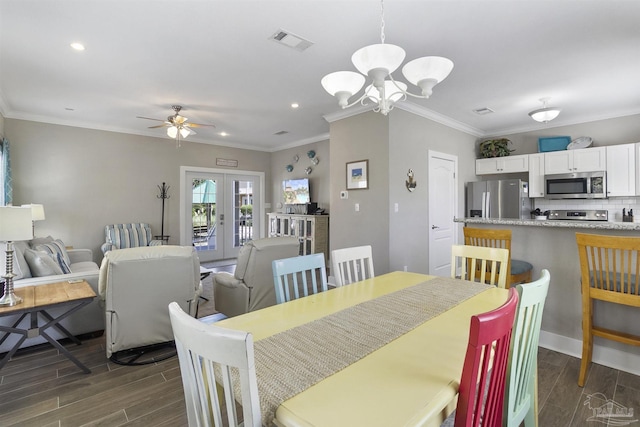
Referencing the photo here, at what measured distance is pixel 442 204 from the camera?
16.0ft

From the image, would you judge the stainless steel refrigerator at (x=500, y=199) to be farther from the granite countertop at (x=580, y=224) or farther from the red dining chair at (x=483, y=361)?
the red dining chair at (x=483, y=361)

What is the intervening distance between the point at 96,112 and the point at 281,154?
3627mm

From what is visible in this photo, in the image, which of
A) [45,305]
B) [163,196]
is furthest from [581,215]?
[163,196]

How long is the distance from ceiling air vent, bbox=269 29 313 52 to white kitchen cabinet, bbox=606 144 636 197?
4461 mm

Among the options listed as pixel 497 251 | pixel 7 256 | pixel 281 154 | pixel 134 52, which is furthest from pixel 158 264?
pixel 281 154

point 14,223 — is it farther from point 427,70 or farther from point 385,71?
point 427,70

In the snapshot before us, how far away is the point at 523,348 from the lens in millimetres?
1120

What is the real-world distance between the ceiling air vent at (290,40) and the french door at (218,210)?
449 cm

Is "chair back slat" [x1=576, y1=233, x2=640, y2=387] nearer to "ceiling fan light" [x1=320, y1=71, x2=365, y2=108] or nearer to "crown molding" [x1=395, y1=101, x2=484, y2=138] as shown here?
"ceiling fan light" [x1=320, y1=71, x2=365, y2=108]

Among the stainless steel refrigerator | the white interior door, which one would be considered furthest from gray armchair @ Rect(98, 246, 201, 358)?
the stainless steel refrigerator

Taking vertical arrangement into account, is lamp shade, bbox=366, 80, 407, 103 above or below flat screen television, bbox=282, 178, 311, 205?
above

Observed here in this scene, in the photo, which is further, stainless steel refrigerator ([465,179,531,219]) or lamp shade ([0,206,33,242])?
stainless steel refrigerator ([465,179,531,219])

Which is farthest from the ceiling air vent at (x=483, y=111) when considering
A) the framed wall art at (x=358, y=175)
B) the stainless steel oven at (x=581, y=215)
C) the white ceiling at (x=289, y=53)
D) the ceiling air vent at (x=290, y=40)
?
the ceiling air vent at (x=290, y=40)

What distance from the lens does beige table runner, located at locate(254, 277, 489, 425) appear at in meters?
0.93
